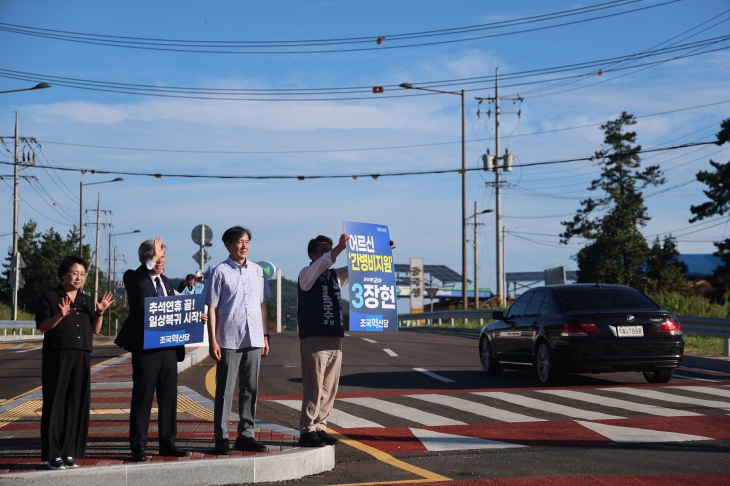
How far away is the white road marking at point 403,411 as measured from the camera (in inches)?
364

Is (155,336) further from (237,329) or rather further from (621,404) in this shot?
(621,404)

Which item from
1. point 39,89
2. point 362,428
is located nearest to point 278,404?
point 362,428

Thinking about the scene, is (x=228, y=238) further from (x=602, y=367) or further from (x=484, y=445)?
(x=602, y=367)

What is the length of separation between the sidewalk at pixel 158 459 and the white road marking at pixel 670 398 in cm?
513

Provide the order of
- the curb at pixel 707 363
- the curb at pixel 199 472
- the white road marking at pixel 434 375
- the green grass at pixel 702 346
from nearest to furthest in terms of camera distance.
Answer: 1. the curb at pixel 199 472
2. the white road marking at pixel 434 375
3. the curb at pixel 707 363
4. the green grass at pixel 702 346

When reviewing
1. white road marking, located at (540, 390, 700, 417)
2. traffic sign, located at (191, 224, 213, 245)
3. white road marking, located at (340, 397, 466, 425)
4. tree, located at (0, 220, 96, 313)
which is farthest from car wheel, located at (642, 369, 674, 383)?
tree, located at (0, 220, 96, 313)

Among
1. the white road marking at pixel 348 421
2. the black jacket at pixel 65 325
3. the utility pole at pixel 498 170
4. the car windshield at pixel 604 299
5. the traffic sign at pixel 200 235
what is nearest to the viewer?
the black jacket at pixel 65 325

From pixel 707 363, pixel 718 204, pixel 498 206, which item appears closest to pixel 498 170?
pixel 498 206

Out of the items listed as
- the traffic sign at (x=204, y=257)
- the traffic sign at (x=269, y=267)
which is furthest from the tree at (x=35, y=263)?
the traffic sign at (x=204, y=257)

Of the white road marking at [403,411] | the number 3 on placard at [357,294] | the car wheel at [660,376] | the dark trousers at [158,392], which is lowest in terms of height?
the white road marking at [403,411]

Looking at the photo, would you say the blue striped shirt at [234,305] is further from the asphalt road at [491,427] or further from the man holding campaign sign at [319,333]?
the asphalt road at [491,427]

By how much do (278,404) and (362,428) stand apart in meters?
2.35

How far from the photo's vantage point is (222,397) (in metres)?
7.03

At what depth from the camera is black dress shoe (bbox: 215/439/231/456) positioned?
667 centimetres
